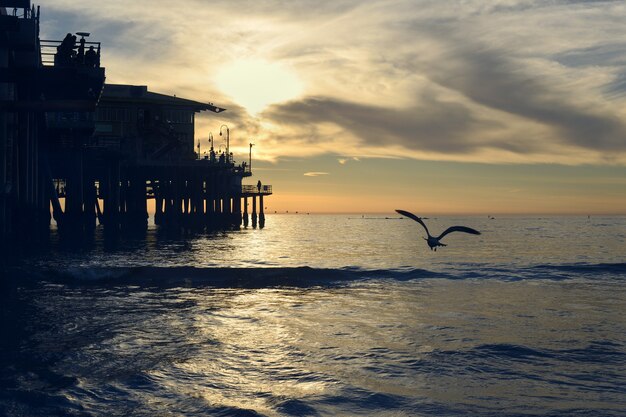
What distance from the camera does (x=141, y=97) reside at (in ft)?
264

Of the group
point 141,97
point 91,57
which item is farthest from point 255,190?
point 91,57

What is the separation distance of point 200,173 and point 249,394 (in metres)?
68.8

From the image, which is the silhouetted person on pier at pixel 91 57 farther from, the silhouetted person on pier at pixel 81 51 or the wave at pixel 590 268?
the wave at pixel 590 268

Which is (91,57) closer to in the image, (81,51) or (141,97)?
(81,51)

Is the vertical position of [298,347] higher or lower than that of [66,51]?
lower

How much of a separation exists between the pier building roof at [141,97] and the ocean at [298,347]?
5162cm

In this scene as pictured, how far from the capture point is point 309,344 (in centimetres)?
1691

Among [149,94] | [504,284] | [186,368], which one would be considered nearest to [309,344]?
[186,368]

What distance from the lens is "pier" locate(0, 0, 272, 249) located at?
32.3 m

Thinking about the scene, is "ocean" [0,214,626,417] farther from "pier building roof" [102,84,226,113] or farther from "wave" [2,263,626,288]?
"pier building roof" [102,84,226,113]

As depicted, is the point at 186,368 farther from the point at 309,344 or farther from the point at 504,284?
the point at 504,284

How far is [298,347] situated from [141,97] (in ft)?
231

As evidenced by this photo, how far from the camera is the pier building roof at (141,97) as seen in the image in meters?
79.4

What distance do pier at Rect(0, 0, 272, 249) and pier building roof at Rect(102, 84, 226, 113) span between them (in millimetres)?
139
